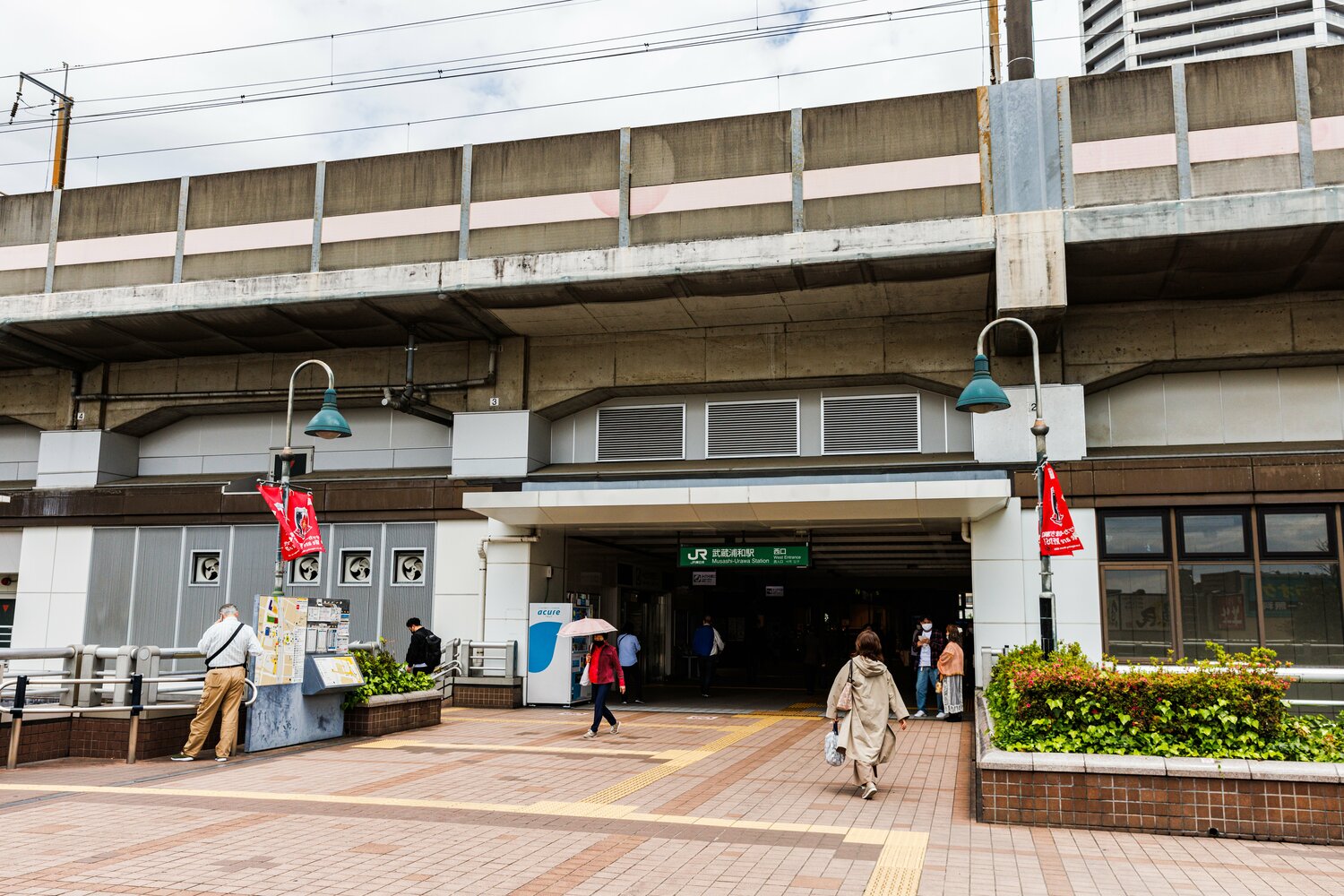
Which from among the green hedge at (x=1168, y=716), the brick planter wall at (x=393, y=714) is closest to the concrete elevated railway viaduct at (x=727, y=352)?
the brick planter wall at (x=393, y=714)

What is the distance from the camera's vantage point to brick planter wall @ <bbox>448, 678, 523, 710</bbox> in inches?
747

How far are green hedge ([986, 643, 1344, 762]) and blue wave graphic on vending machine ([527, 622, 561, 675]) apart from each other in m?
10.8

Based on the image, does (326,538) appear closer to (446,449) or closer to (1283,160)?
(446,449)

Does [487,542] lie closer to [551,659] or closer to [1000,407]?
[551,659]

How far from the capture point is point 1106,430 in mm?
18094

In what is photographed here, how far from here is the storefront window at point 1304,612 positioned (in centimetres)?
1606

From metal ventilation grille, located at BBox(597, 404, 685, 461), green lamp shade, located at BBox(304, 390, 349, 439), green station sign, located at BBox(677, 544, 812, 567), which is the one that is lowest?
green station sign, located at BBox(677, 544, 812, 567)

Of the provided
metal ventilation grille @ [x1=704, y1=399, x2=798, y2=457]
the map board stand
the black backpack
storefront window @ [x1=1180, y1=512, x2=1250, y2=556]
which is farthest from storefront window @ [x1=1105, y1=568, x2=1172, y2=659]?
the map board stand

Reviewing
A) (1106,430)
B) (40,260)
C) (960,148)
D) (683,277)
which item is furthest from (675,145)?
(40,260)

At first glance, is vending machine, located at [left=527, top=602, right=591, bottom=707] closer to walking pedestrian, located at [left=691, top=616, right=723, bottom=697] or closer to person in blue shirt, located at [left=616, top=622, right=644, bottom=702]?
person in blue shirt, located at [left=616, top=622, right=644, bottom=702]

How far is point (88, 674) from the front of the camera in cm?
1238

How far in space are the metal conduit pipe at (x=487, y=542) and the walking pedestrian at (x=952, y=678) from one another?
7.62 meters

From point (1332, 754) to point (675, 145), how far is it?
13539 mm

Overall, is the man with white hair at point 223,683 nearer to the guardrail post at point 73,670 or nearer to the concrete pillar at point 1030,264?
the guardrail post at point 73,670
